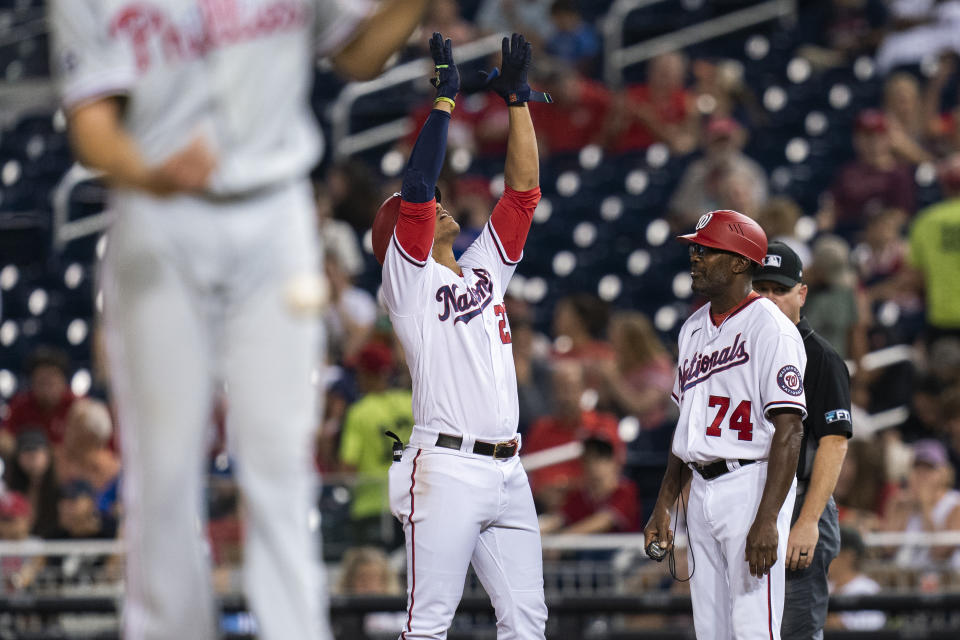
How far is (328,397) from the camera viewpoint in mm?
8734

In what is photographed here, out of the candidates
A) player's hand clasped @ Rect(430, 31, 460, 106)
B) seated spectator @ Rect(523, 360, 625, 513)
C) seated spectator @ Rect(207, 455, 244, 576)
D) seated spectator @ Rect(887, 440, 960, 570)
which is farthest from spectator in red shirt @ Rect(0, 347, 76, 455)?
player's hand clasped @ Rect(430, 31, 460, 106)

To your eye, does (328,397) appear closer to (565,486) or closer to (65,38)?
(565,486)

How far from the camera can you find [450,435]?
4648 millimetres

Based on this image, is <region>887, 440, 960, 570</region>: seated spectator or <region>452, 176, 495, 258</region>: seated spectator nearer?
<region>887, 440, 960, 570</region>: seated spectator

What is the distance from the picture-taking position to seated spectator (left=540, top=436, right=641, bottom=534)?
7.52 m

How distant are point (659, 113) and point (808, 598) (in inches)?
289

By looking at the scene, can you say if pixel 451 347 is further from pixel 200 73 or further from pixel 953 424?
pixel 953 424

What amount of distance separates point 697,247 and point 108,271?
7.81ft

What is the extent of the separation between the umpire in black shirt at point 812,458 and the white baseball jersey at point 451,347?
37.0 inches

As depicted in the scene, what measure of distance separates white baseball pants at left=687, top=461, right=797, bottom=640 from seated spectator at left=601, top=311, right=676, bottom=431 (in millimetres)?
3926

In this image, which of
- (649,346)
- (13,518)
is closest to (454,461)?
(649,346)

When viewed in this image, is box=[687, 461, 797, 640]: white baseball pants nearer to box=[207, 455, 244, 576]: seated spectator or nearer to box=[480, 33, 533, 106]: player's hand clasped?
box=[480, 33, 533, 106]: player's hand clasped

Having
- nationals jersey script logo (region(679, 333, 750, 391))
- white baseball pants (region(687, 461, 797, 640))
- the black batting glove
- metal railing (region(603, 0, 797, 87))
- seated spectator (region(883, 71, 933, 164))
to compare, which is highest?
metal railing (region(603, 0, 797, 87))

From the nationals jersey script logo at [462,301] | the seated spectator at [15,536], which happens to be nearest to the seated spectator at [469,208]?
the seated spectator at [15,536]
